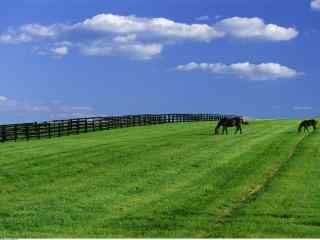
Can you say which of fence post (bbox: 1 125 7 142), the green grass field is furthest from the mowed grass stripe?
fence post (bbox: 1 125 7 142)

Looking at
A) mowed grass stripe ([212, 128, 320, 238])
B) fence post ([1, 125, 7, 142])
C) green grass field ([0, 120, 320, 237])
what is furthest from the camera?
fence post ([1, 125, 7, 142])

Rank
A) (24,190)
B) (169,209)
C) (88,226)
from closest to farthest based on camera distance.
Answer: (88,226) → (169,209) → (24,190)

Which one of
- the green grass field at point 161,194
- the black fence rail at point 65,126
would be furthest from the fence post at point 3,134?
the green grass field at point 161,194

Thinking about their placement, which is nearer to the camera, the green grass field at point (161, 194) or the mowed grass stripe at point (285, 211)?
the mowed grass stripe at point (285, 211)

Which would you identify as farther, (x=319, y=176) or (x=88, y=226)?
(x=319, y=176)

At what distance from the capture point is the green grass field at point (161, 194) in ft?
48.6

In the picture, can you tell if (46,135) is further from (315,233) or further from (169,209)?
(315,233)

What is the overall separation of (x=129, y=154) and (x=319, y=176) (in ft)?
36.4

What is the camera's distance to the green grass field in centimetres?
1482

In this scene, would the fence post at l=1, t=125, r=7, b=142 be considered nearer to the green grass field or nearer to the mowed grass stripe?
the green grass field

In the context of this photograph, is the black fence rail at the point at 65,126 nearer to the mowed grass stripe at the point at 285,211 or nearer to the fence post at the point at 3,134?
the fence post at the point at 3,134

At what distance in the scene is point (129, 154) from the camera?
32.9 m

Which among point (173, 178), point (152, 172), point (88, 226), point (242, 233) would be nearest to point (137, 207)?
point (88, 226)

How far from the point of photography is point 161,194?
19875 mm
